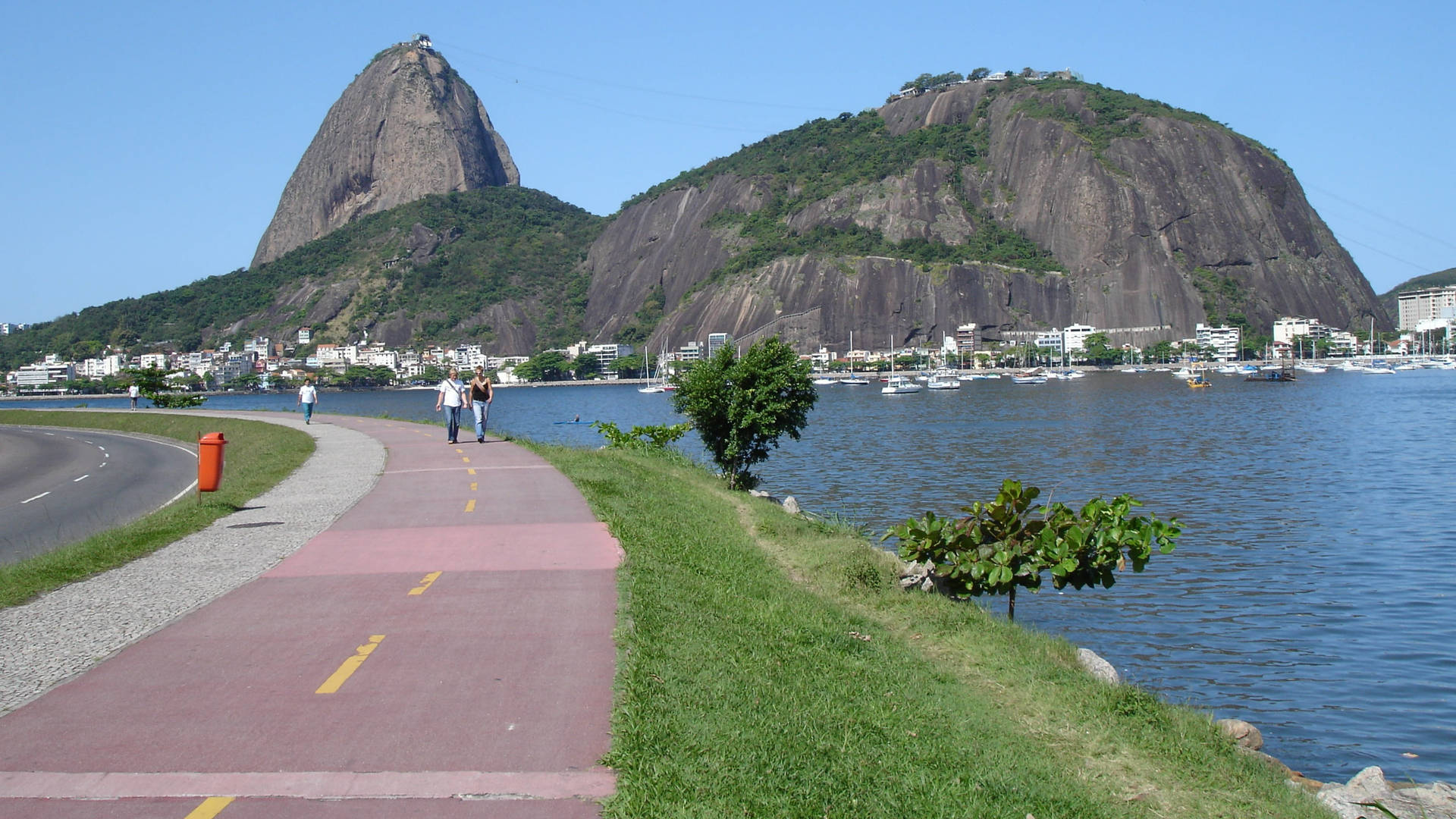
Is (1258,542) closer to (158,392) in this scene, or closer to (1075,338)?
(158,392)

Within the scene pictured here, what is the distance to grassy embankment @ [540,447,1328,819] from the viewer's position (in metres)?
5.55

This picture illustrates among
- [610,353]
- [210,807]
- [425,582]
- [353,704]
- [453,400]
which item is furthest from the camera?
[610,353]

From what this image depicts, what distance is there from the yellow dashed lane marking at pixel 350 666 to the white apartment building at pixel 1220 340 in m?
172

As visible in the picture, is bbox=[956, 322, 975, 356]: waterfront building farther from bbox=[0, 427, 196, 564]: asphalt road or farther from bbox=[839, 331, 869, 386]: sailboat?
bbox=[0, 427, 196, 564]: asphalt road

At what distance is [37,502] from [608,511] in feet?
43.8

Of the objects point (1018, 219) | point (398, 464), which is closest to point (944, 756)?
point (398, 464)

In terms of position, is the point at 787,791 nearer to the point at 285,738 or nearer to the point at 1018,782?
the point at 1018,782

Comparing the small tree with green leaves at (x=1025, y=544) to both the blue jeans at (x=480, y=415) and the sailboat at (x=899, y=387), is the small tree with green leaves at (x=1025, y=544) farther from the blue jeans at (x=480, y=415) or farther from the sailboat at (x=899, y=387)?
the sailboat at (x=899, y=387)

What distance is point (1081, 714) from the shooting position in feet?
25.2

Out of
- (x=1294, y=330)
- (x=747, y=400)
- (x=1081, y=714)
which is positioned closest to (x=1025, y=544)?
(x=1081, y=714)

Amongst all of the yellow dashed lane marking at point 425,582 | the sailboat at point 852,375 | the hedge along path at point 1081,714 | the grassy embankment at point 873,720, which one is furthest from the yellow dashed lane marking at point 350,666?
the sailboat at point 852,375

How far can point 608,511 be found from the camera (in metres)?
14.1

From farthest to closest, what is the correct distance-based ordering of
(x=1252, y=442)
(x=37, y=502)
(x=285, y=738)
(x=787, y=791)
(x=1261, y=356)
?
(x=1261, y=356)
(x=1252, y=442)
(x=37, y=502)
(x=285, y=738)
(x=787, y=791)

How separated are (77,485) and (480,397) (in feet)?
29.3
